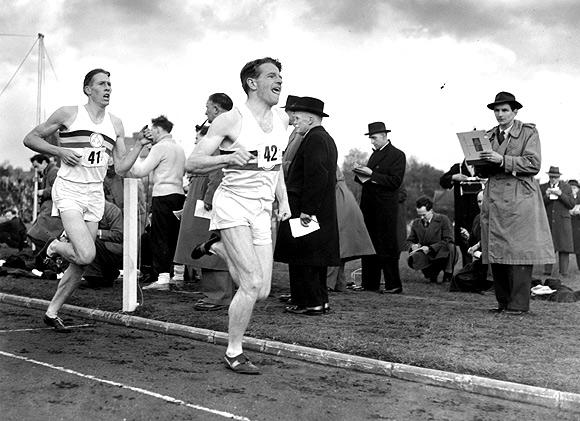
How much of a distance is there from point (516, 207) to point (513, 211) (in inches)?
2.2

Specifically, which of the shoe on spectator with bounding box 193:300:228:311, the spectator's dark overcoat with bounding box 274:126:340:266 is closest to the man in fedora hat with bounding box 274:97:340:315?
the spectator's dark overcoat with bounding box 274:126:340:266

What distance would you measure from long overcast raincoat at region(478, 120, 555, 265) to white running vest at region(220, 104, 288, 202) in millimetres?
3671

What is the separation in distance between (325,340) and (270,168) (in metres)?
1.79

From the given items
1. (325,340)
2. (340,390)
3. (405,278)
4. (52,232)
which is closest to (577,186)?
(405,278)

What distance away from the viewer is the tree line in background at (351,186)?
1572 cm

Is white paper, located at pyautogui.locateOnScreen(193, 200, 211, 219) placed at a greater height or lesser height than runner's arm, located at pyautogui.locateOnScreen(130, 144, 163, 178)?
lesser

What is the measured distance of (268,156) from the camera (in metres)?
6.22

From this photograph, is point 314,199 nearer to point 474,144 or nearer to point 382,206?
point 474,144

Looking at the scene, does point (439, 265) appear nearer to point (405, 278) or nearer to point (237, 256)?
point (405, 278)

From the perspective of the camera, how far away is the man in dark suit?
11.8 metres

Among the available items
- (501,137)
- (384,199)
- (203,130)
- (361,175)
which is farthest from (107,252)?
(501,137)

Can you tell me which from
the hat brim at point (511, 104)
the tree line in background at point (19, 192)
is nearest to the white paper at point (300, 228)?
the hat brim at point (511, 104)

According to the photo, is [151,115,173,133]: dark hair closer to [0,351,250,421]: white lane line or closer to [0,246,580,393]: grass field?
[0,246,580,393]: grass field

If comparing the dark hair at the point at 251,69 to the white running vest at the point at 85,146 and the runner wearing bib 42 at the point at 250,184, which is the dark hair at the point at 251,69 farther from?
the white running vest at the point at 85,146
